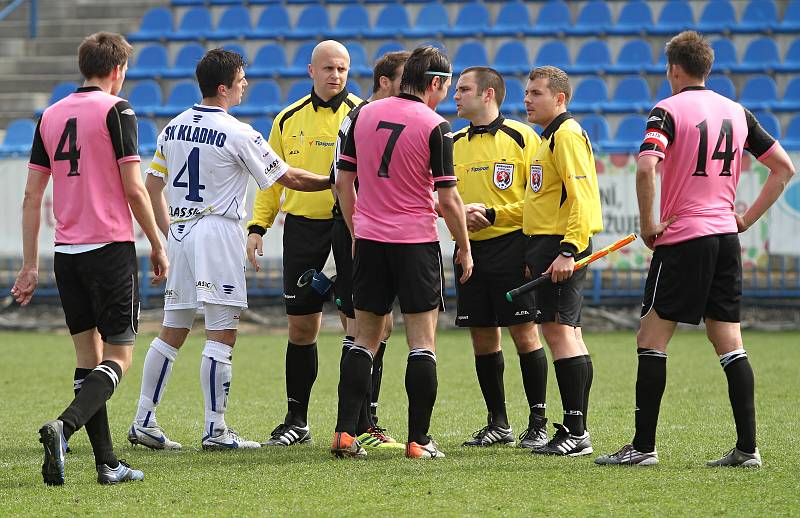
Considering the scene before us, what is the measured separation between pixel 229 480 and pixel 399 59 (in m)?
2.53

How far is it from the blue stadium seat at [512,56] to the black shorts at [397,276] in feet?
33.5

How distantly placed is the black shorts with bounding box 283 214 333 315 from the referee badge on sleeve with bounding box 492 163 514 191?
1.03 m

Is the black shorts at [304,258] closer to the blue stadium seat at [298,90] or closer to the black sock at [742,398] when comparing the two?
the black sock at [742,398]

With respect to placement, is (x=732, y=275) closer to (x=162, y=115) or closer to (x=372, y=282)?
(x=372, y=282)

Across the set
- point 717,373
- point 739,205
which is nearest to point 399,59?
point 717,373

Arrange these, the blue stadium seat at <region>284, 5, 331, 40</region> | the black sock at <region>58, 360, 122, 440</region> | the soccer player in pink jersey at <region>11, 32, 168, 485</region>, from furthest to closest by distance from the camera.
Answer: the blue stadium seat at <region>284, 5, 331, 40</region>
the soccer player in pink jersey at <region>11, 32, 168, 485</region>
the black sock at <region>58, 360, 122, 440</region>

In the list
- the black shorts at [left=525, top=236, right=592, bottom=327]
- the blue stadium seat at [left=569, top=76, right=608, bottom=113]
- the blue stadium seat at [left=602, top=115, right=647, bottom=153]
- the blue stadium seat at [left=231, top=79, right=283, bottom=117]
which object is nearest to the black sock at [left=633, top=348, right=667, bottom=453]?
the black shorts at [left=525, top=236, right=592, bottom=327]

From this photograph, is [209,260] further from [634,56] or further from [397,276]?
[634,56]

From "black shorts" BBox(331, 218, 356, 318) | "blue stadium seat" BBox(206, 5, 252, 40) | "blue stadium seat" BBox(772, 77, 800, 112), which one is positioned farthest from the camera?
"blue stadium seat" BBox(206, 5, 252, 40)

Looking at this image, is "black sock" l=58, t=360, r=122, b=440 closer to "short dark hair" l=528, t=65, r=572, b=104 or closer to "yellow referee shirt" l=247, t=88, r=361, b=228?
"yellow referee shirt" l=247, t=88, r=361, b=228

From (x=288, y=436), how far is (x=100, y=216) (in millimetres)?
1840

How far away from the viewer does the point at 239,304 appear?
609 centimetres

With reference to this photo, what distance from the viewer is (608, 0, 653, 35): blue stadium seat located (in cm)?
1595

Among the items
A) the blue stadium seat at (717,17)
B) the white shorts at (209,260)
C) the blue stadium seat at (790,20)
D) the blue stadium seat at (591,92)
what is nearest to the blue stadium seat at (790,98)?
the blue stadium seat at (790,20)
